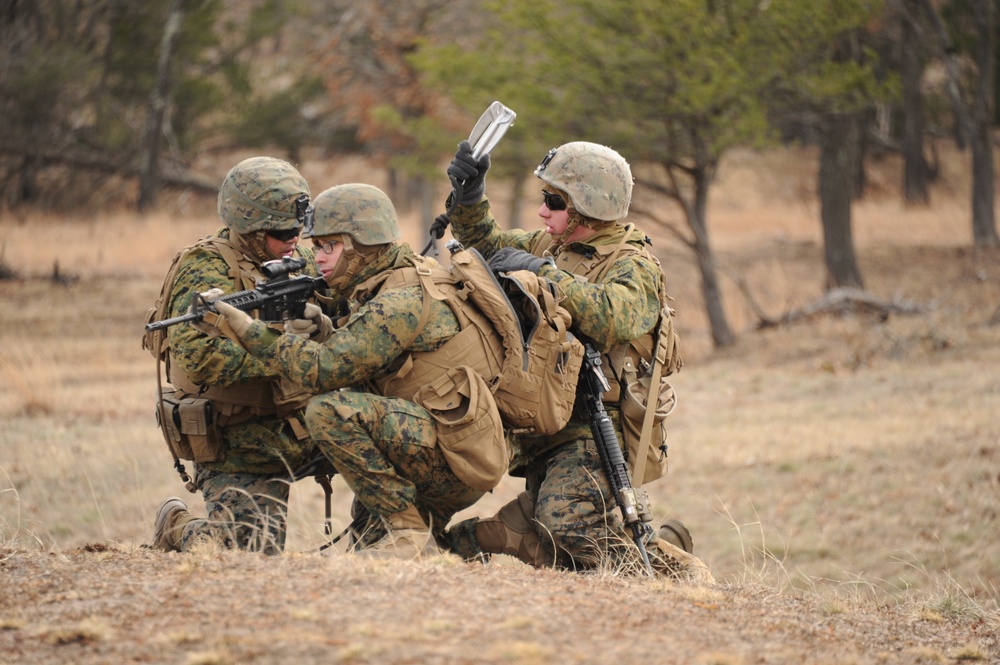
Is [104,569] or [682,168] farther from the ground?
[682,168]

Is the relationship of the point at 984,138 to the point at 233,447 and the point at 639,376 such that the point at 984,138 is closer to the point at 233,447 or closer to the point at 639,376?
the point at 639,376

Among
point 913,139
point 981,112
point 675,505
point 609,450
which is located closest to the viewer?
point 609,450

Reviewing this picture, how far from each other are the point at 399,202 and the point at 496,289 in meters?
25.4

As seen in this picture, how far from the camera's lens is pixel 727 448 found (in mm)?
10047

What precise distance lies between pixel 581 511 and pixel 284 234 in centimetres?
178

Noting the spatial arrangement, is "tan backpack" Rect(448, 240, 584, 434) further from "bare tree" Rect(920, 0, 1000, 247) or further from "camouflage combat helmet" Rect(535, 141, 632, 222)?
"bare tree" Rect(920, 0, 1000, 247)

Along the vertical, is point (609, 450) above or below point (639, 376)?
below

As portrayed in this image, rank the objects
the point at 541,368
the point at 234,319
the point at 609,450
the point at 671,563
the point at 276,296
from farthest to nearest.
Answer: the point at 671,563, the point at 609,450, the point at 541,368, the point at 276,296, the point at 234,319

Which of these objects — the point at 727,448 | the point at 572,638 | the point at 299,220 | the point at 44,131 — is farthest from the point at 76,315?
the point at 572,638

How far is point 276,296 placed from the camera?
4.65 m

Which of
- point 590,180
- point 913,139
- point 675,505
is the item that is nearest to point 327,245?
point 590,180

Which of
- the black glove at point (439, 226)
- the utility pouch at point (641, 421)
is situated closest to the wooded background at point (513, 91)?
the black glove at point (439, 226)

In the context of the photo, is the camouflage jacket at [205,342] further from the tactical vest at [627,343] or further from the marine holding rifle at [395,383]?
the tactical vest at [627,343]

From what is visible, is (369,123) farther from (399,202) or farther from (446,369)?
(446,369)
